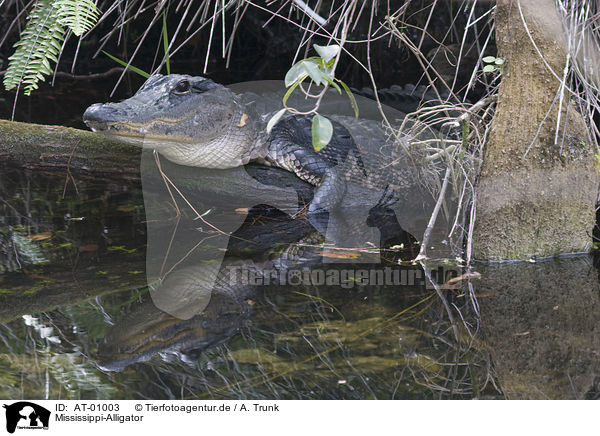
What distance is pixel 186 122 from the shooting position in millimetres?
3928

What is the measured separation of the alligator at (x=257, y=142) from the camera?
386 cm

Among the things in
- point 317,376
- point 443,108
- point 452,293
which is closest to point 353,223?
point 443,108

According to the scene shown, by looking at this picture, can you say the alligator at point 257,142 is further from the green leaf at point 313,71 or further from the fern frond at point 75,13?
the green leaf at point 313,71

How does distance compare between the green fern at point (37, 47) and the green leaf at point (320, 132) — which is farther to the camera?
the green fern at point (37, 47)

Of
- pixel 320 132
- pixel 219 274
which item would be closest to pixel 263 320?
pixel 219 274

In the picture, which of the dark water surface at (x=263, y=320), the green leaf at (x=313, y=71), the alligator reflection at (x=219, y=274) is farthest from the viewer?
the alligator reflection at (x=219, y=274)

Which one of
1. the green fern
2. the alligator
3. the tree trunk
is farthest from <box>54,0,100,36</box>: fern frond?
the tree trunk

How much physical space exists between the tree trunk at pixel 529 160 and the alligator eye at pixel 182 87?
198 cm

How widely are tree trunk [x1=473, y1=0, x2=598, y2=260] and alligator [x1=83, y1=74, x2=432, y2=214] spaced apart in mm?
1000

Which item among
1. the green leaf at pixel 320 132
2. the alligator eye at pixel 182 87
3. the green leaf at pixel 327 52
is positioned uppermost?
the green leaf at pixel 327 52

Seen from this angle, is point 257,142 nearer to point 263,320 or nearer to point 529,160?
point 529,160

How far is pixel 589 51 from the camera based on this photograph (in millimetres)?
2787
